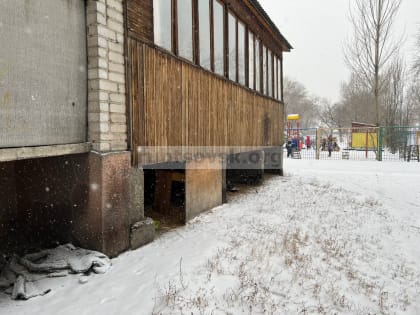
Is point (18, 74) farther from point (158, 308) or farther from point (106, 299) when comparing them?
point (158, 308)

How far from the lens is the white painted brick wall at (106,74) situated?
13.6ft

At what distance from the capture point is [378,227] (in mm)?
6910

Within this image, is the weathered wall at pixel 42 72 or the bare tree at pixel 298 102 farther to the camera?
the bare tree at pixel 298 102

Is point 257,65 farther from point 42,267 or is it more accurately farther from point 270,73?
point 42,267

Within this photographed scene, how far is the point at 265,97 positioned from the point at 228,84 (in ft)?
11.6

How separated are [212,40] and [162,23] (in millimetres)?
2075

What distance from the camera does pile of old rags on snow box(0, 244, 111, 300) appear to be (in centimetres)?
352

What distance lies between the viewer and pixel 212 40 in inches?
287

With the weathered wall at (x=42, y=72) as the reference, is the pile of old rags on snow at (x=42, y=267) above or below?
below

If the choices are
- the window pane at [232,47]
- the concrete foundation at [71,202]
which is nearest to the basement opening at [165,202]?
the concrete foundation at [71,202]

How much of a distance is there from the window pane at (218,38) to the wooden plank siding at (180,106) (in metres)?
0.31

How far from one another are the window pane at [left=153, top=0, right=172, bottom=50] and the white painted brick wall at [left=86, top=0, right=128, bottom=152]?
0.82 m

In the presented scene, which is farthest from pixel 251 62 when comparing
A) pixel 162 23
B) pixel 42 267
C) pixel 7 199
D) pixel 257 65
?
pixel 42 267

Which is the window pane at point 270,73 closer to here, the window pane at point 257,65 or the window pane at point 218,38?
the window pane at point 257,65
